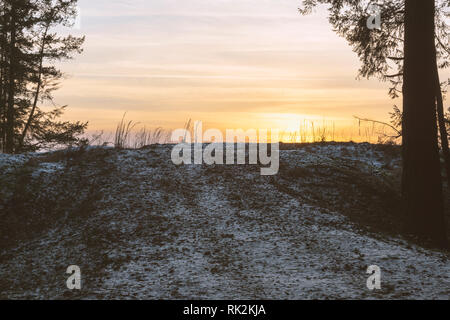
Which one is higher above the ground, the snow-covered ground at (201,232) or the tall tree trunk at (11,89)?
the tall tree trunk at (11,89)

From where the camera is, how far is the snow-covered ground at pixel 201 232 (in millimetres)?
5805

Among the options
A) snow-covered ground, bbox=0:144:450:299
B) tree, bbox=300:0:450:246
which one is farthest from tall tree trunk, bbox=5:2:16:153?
tree, bbox=300:0:450:246

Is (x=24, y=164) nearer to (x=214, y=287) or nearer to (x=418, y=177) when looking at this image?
(x=214, y=287)

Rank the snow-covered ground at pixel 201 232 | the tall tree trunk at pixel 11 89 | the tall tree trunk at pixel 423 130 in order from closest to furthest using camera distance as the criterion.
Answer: the snow-covered ground at pixel 201 232
the tall tree trunk at pixel 423 130
the tall tree trunk at pixel 11 89

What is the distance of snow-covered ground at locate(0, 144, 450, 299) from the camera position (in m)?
5.80

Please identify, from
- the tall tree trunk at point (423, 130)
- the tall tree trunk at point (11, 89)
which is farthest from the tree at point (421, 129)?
the tall tree trunk at point (11, 89)

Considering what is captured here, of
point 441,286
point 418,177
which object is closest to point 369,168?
point 418,177

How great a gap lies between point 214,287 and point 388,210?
4.97 m

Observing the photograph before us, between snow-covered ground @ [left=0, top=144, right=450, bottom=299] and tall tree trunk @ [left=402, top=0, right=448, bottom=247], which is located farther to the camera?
tall tree trunk @ [left=402, top=0, right=448, bottom=247]

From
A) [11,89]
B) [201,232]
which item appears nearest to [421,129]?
[201,232]

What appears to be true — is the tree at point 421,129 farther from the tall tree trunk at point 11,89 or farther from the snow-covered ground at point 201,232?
the tall tree trunk at point 11,89

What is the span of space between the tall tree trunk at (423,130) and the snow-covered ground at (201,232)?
2.22ft

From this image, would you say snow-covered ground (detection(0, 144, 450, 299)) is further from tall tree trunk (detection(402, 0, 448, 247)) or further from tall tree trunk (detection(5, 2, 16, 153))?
tall tree trunk (detection(5, 2, 16, 153))

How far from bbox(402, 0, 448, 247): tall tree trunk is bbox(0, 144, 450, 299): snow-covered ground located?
68 centimetres
